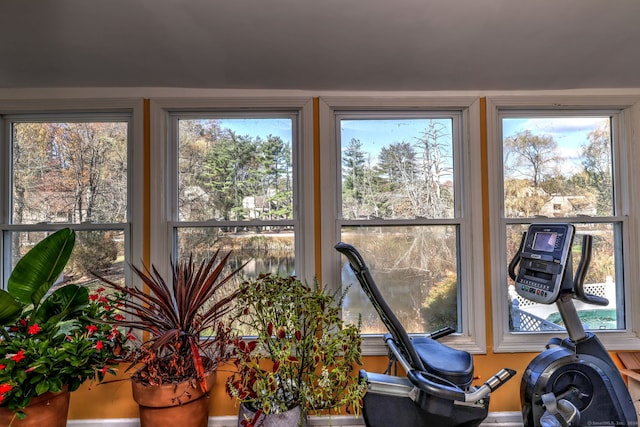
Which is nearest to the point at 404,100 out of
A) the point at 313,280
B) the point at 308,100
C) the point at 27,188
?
the point at 308,100

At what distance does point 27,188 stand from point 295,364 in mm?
2061

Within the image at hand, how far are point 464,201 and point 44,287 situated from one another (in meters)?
2.43

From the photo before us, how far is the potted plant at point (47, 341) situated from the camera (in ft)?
4.59

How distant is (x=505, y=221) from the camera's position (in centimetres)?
203

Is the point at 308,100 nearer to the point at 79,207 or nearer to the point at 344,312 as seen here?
the point at 344,312

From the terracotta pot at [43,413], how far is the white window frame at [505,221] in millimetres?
2412

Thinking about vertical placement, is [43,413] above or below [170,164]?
below

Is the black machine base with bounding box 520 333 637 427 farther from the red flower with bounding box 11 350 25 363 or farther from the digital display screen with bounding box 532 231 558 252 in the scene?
the red flower with bounding box 11 350 25 363

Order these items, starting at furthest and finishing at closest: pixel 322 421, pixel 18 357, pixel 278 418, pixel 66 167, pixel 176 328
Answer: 1. pixel 66 167
2. pixel 322 421
3. pixel 176 328
4. pixel 278 418
5. pixel 18 357

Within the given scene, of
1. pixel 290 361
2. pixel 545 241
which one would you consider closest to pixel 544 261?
pixel 545 241

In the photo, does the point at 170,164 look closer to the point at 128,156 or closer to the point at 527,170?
the point at 128,156

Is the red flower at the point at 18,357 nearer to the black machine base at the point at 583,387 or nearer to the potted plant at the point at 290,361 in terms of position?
the potted plant at the point at 290,361

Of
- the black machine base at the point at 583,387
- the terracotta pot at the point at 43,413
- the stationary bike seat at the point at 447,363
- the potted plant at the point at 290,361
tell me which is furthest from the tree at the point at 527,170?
the terracotta pot at the point at 43,413

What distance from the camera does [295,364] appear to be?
1.57 meters
